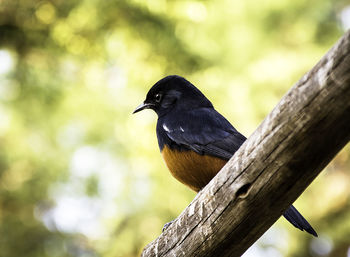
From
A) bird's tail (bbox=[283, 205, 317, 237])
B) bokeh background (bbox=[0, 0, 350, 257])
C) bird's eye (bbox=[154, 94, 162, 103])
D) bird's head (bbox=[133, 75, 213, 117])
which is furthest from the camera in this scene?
bokeh background (bbox=[0, 0, 350, 257])

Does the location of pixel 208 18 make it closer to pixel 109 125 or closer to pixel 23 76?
pixel 109 125

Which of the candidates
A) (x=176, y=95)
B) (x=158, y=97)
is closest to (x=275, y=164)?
(x=176, y=95)

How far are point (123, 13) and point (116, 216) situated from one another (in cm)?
292

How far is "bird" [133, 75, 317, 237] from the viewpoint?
3789mm

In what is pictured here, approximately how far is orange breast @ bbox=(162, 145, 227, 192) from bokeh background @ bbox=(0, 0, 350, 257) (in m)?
2.48

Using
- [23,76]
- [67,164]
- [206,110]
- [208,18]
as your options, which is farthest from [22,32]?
[206,110]

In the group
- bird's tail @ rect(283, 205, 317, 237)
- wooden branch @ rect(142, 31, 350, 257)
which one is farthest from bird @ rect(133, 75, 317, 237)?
wooden branch @ rect(142, 31, 350, 257)

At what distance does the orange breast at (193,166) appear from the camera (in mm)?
3766

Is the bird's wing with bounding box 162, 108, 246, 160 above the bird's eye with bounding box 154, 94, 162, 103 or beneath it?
beneath

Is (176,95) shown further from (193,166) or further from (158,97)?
(193,166)

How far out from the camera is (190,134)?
158 inches

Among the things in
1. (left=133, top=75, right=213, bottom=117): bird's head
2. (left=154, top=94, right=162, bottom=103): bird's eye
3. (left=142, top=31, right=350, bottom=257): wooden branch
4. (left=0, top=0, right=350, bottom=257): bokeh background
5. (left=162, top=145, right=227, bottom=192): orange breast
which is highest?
(left=0, top=0, right=350, bottom=257): bokeh background

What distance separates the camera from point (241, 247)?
2539 mm

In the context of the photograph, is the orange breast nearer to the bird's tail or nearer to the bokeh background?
the bird's tail
